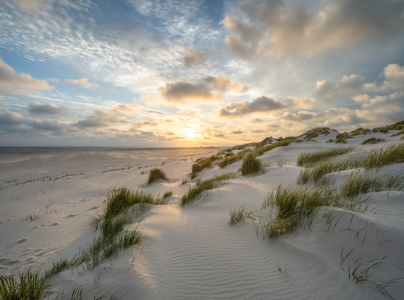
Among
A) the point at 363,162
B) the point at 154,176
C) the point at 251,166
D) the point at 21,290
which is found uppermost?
the point at 363,162

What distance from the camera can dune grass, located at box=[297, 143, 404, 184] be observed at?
4055 millimetres

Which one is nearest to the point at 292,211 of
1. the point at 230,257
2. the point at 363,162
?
the point at 230,257

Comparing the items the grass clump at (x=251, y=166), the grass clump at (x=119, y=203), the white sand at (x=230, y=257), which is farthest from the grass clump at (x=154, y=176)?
the white sand at (x=230, y=257)

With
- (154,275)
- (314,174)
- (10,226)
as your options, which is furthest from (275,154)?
(10,226)

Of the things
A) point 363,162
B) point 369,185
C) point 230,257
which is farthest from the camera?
point 363,162

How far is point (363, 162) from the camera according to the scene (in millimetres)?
4812

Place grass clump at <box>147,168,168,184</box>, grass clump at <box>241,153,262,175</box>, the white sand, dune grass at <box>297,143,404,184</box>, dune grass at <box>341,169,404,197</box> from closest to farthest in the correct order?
the white sand
dune grass at <box>341,169,404,197</box>
dune grass at <box>297,143,404,184</box>
grass clump at <box>241,153,262,175</box>
grass clump at <box>147,168,168,184</box>

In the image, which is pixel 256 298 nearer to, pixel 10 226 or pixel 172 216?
pixel 172 216

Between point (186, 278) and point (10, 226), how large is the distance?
5628mm

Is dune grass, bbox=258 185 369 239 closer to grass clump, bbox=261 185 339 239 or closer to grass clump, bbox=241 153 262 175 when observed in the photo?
grass clump, bbox=261 185 339 239

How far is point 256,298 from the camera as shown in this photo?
1.68 meters

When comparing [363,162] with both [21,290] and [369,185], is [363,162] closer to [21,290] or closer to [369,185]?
[369,185]

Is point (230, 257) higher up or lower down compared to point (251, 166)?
lower down

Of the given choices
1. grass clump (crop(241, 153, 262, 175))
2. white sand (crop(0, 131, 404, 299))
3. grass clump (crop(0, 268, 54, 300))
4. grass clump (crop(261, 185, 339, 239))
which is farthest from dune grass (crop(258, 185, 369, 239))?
grass clump (crop(241, 153, 262, 175))
